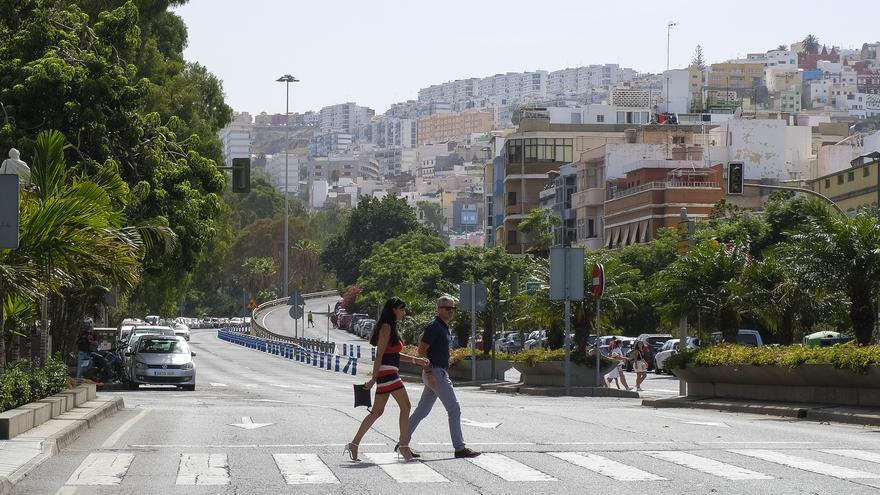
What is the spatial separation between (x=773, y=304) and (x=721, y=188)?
63.4m

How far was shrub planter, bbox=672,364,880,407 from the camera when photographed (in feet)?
78.0

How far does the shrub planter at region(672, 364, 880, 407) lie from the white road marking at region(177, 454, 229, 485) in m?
11.0

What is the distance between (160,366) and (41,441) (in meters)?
25.3

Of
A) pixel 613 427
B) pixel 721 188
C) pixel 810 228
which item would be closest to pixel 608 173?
pixel 721 188

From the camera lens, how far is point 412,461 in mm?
15891

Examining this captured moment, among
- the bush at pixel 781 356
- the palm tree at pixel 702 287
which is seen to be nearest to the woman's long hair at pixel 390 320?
the bush at pixel 781 356

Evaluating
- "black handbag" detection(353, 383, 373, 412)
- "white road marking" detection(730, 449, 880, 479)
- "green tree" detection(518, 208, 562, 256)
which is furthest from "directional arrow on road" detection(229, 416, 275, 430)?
"green tree" detection(518, 208, 562, 256)

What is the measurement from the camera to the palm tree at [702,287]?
3816 centimetres

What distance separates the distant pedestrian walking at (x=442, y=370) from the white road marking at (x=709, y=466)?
206 cm

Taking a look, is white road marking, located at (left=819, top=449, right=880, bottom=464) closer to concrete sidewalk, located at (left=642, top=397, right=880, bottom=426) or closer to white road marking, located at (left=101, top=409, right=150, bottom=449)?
concrete sidewalk, located at (left=642, top=397, right=880, bottom=426)

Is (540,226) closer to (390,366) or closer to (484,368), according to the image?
(484,368)

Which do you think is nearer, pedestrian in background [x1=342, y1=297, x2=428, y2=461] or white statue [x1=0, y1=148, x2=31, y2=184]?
pedestrian in background [x1=342, y1=297, x2=428, y2=461]

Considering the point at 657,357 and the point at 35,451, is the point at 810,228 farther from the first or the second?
the point at 657,357

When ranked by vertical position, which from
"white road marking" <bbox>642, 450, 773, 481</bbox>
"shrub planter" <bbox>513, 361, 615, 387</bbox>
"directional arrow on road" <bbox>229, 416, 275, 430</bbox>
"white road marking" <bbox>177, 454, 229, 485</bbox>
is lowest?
"white road marking" <bbox>177, 454, 229, 485</bbox>
